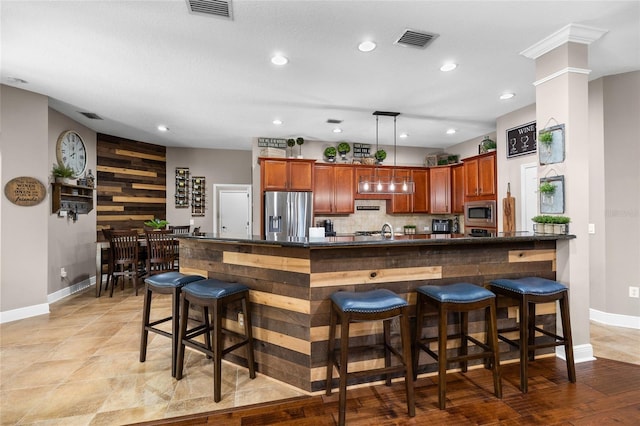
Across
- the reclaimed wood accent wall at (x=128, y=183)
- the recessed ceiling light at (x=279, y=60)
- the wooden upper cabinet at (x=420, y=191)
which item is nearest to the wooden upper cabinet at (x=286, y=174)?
the wooden upper cabinet at (x=420, y=191)

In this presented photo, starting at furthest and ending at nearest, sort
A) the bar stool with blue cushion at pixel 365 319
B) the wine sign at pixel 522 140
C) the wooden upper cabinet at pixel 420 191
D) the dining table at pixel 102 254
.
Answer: the wooden upper cabinet at pixel 420 191 < the dining table at pixel 102 254 < the wine sign at pixel 522 140 < the bar stool with blue cushion at pixel 365 319

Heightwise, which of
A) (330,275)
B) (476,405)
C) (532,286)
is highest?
(330,275)

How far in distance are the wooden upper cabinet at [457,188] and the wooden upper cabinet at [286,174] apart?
9.25 ft

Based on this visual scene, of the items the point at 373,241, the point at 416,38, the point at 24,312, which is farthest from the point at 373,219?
the point at 24,312

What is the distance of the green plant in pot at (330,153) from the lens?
600cm

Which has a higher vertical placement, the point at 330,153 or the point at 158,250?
the point at 330,153

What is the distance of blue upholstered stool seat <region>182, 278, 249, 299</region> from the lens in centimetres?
217

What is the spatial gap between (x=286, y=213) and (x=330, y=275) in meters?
3.31

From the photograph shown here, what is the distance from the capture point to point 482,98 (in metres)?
4.08

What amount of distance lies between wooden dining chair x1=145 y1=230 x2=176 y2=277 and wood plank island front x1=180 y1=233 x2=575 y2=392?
2.60 m

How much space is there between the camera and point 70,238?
16.0 feet

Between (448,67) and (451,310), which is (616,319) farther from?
(448,67)

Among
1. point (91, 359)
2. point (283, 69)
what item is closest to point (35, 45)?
point (283, 69)

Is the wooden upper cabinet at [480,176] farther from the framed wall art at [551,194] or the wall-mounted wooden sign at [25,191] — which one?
the wall-mounted wooden sign at [25,191]
